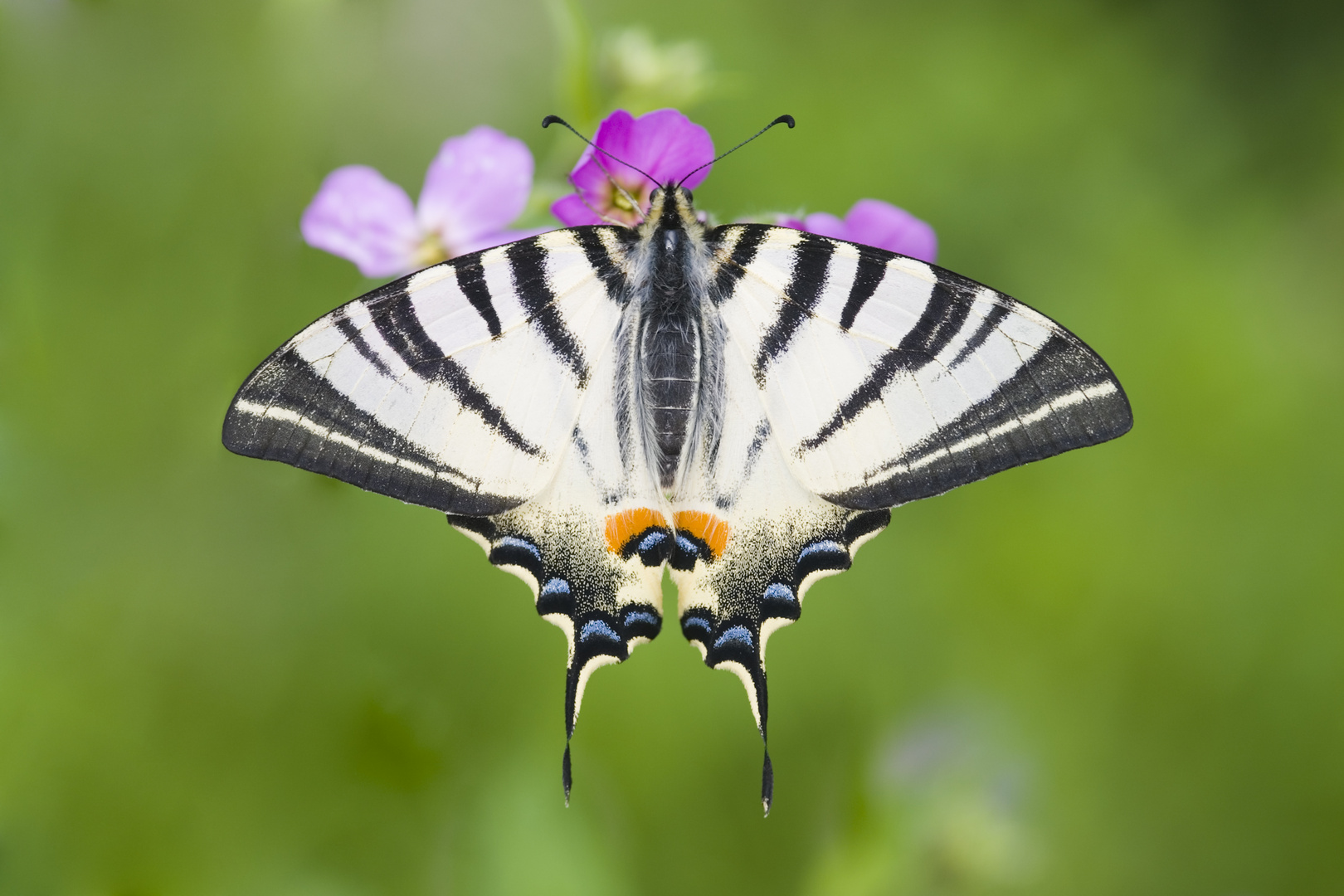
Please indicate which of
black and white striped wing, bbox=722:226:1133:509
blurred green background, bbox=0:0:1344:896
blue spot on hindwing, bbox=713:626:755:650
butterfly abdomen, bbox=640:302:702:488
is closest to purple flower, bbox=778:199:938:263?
black and white striped wing, bbox=722:226:1133:509

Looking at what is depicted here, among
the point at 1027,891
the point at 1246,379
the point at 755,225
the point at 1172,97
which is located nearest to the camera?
the point at 755,225

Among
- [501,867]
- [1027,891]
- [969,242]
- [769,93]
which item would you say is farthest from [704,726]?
[769,93]

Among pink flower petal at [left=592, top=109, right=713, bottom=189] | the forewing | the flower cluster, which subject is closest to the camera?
the forewing

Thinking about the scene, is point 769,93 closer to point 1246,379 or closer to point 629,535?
point 1246,379

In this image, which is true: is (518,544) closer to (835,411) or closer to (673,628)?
(835,411)

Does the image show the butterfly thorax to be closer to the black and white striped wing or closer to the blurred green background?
the black and white striped wing

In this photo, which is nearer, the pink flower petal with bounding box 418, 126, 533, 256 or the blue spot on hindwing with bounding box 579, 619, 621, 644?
the blue spot on hindwing with bounding box 579, 619, 621, 644

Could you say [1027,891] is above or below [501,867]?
below
